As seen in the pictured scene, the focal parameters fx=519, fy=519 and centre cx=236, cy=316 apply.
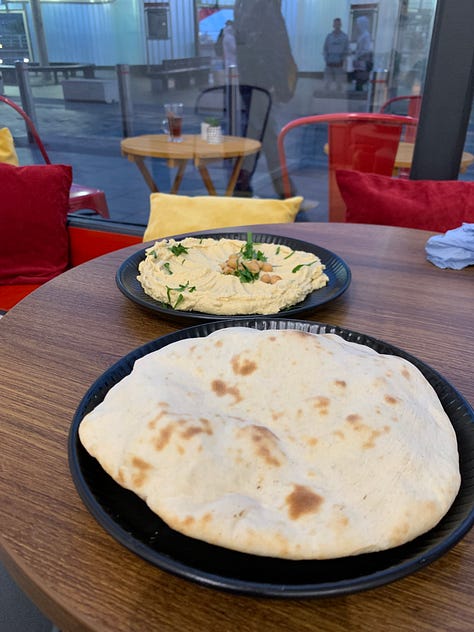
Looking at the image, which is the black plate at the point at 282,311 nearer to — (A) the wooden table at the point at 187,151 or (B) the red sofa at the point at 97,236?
(B) the red sofa at the point at 97,236

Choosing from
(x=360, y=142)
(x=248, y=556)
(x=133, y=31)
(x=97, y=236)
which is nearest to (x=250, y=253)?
(x=248, y=556)

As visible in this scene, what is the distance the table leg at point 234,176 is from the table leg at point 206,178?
0.11m

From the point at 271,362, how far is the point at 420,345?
1.26 feet

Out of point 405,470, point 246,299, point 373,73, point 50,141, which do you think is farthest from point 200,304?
point 50,141

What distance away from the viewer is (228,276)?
1.10 meters

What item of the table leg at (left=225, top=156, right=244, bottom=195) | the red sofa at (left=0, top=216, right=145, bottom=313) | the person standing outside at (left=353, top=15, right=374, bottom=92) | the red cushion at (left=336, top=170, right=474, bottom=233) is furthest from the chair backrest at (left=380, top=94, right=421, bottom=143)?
the red sofa at (left=0, top=216, right=145, bottom=313)

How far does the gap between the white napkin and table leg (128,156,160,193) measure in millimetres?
2724

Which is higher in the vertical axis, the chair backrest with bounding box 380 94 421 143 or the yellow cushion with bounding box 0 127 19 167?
the chair backrest with bounding box 380 94 421 143

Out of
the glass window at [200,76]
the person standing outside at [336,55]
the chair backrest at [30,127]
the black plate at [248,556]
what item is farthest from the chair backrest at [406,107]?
the black plate at [248,556]

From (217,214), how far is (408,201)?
70cm

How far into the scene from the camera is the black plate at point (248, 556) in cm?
42

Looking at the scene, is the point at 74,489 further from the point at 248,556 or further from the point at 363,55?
the point at 363,55

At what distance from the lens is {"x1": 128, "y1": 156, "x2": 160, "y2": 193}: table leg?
12.1 ft

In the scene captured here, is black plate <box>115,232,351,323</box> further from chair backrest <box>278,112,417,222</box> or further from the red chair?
the red chair
